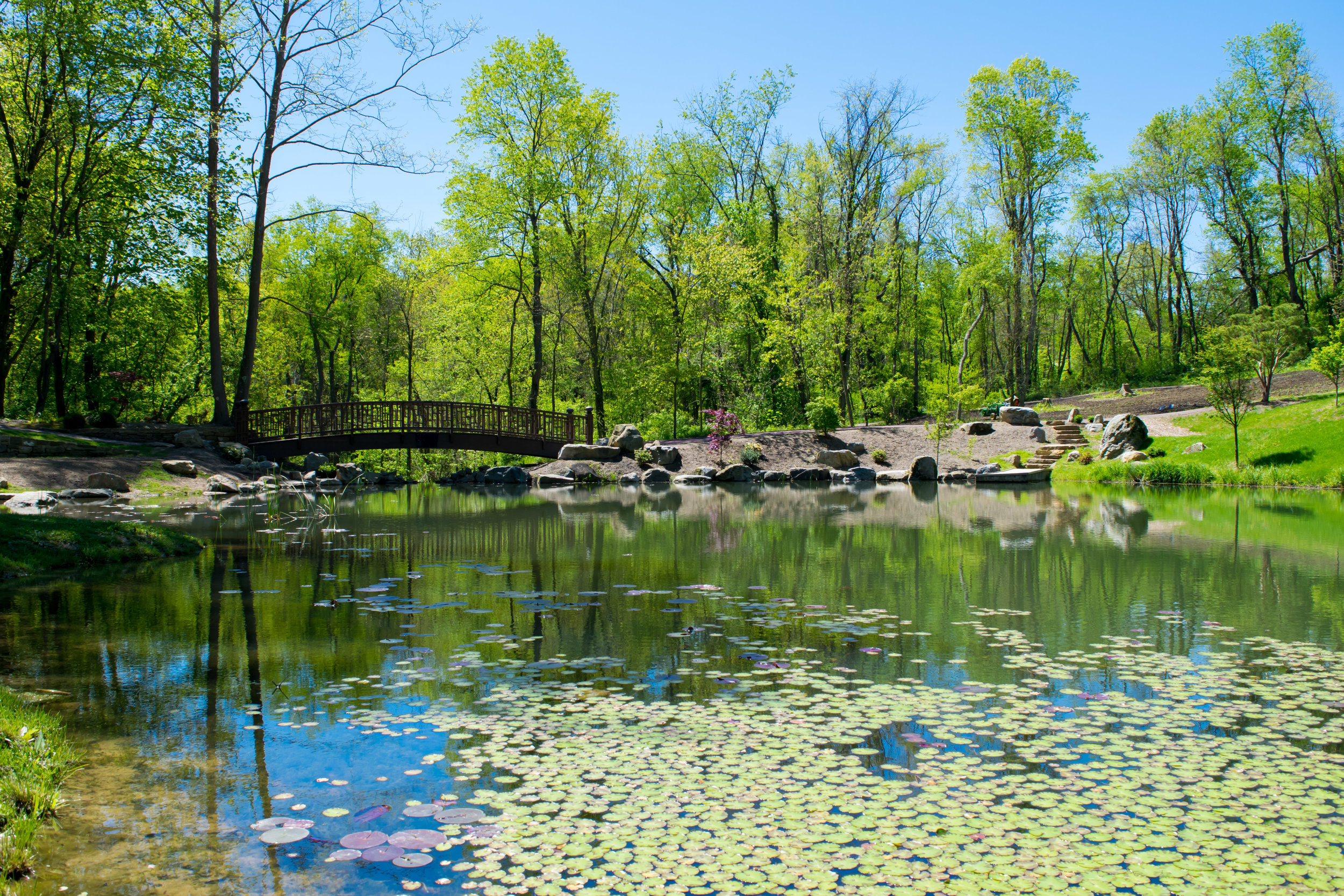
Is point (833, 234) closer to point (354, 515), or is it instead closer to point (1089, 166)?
point (1089, 166)

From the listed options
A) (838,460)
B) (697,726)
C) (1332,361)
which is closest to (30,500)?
(697,726)

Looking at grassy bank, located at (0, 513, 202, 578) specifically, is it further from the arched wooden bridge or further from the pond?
the arched wooden bridge

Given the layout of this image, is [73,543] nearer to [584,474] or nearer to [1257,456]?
[584,474]

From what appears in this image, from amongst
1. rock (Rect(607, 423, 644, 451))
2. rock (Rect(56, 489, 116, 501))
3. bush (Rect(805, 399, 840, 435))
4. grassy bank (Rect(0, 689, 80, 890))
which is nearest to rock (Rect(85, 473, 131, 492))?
rock (Rect(56, 489, 116, 501))

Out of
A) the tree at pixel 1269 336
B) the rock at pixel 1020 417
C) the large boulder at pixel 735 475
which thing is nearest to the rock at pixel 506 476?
the large boulder at pixel 735 475

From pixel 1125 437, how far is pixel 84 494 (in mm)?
27011

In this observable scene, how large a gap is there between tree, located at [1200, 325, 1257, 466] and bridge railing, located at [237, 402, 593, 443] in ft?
57.8

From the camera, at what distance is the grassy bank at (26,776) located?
2988mm

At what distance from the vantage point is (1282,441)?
22453mm

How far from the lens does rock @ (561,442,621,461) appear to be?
27.6 metres

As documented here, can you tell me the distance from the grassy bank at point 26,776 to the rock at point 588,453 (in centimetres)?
2325

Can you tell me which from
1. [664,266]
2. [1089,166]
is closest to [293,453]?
[664,266]

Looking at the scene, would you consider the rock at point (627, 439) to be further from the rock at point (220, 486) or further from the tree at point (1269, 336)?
the tree at point (1269, 336)

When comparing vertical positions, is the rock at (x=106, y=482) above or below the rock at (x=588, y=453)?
below
